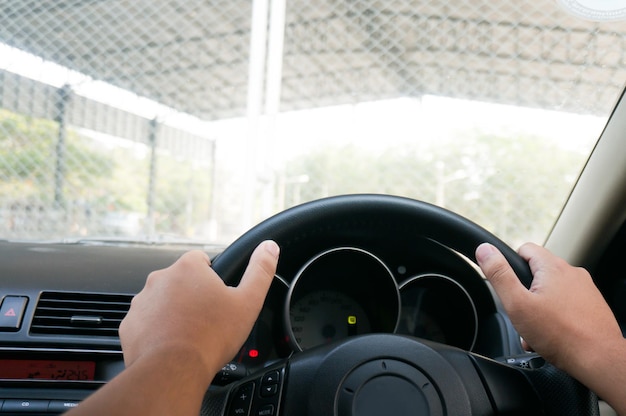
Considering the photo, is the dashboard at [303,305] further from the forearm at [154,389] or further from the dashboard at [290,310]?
the forearm at [154,389]

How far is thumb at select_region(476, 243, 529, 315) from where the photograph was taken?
3.33ft

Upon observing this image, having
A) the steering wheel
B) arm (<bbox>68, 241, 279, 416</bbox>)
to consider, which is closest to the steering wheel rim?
the steering wheel

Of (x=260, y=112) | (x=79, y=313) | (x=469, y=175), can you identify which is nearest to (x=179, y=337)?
(x=79, y=313)

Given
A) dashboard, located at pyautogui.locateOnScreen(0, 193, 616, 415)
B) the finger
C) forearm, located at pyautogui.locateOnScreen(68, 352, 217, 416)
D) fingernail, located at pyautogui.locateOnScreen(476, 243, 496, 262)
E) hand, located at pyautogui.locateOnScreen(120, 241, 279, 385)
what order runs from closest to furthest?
forearm, located at pyautogui.locateOnScreen(68, 352, 217, 416) < hand, located at pyautogui.locateOnScreen(120, 241, 279, 385) < the finger < fingernail, located at pyautogui.locateOnScreen(476, 243, 496, 262) < dashboard, located at pyautogui.locateOnScreen(0, 193, 616, 415)

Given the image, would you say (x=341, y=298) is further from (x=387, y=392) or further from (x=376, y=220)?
(x=387, y=392)

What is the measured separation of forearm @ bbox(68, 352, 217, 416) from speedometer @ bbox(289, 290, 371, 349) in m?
0.55

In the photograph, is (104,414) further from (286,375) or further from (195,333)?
(286,375)

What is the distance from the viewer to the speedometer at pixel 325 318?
4.56 ft

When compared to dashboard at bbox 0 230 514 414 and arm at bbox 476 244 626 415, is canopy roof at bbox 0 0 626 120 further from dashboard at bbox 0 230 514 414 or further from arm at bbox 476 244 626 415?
arm at bbox 476 244 626 415

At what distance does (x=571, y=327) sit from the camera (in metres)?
0.99

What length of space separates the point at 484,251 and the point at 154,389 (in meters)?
0.66

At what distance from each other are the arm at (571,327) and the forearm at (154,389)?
561mm

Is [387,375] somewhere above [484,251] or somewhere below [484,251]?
below

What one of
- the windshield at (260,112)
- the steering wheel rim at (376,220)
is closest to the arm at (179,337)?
the steering wheel rim at (376,220)
